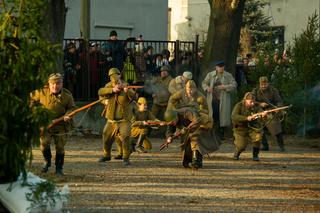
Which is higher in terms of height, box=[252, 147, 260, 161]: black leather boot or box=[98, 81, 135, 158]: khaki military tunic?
box=[98, 81, 135, 158]: khaki military tunic

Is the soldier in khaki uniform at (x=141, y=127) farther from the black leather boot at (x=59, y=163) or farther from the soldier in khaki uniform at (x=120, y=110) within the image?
the black leather boot at (x=59, y=163)

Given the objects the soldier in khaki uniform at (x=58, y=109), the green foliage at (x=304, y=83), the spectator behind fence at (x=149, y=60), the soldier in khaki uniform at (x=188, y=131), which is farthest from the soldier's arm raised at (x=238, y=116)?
the spectator behind fence at (x=149, y=60)

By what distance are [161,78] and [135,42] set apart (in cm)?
199

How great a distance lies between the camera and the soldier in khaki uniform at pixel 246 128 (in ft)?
57.4

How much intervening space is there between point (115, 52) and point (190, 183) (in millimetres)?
9950

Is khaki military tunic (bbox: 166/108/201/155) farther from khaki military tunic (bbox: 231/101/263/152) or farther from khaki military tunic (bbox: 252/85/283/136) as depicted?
khaki military tunic (bbox: 252/85/283/136)

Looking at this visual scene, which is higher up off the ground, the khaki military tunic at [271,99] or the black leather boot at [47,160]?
the khaki military tunic at [271,99]

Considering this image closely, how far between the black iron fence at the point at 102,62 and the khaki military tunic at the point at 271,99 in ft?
13.7

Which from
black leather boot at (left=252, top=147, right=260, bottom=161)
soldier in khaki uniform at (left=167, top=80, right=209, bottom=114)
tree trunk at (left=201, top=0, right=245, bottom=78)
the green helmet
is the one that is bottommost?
black leather boot at (left=252, top=147, right=260, bottom=161)

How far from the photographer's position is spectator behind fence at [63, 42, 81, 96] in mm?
22750

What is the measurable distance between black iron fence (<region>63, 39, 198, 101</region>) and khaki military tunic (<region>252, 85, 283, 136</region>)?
4182mm

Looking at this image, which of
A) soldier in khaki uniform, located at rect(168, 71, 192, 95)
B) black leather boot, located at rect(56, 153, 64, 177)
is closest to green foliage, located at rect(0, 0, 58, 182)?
black leather boot, located at rect(56, 153, 64, 177)

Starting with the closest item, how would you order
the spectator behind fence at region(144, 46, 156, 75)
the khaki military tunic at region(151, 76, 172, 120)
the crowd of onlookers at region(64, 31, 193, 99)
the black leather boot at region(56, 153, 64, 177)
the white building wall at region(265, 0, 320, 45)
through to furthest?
the black leather boot at region(56, 153, 64, 177) < the khaki military tunic at region(151, 76, 172, 120) < the crowd of onlookers at region(64, 31, 193, 99) < the spectator behind fence at region(144, 46, 156, 75) < the white building wall at region(265, 0, 320, 45)

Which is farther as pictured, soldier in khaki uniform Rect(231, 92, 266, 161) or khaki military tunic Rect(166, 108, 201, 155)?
soldier in khaki uniform Rect(231, 92, 266, 161)
